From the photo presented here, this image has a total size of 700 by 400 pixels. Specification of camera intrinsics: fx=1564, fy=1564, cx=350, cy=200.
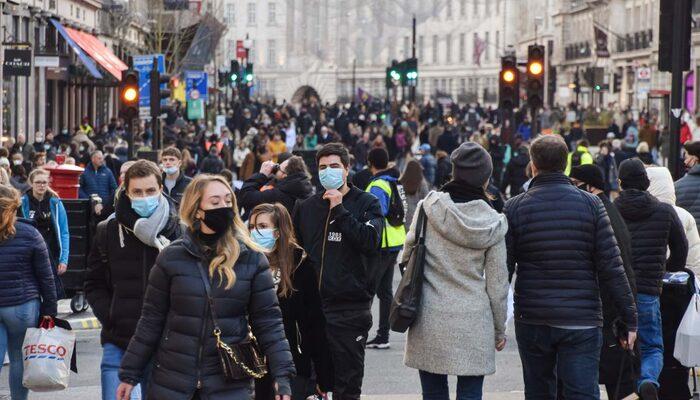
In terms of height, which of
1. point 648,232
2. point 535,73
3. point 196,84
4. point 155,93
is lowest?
point 648,232

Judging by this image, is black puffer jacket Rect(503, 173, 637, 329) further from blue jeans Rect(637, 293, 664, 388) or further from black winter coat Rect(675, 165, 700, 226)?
black winter coat Rect(675, 165, 700, 226)

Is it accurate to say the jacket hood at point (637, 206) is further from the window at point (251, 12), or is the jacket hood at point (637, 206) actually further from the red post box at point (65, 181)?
the window at point (251, 12)

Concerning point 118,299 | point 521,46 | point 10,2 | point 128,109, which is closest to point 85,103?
point 10,2

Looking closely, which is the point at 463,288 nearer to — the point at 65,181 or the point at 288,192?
the point at 288,192

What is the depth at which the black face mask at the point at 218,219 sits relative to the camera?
6492 mm

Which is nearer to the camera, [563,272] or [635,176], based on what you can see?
[563,272]

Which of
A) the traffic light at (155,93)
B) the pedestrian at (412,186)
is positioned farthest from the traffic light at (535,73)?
the pedestrian at (412,186)

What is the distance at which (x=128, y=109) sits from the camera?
→ 22734 mm

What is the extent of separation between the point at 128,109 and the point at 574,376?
15.7 m

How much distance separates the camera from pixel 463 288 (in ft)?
24.7

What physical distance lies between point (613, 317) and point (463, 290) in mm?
1544

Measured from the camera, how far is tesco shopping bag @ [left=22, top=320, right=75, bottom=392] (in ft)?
29.3

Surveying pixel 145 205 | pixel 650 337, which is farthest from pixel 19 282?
pixel 650 337

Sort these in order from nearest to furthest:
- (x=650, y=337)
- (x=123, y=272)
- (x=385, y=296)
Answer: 1. (x=123, y=272)
2. (x=650, y=337)
3. (x=385, y=296)
